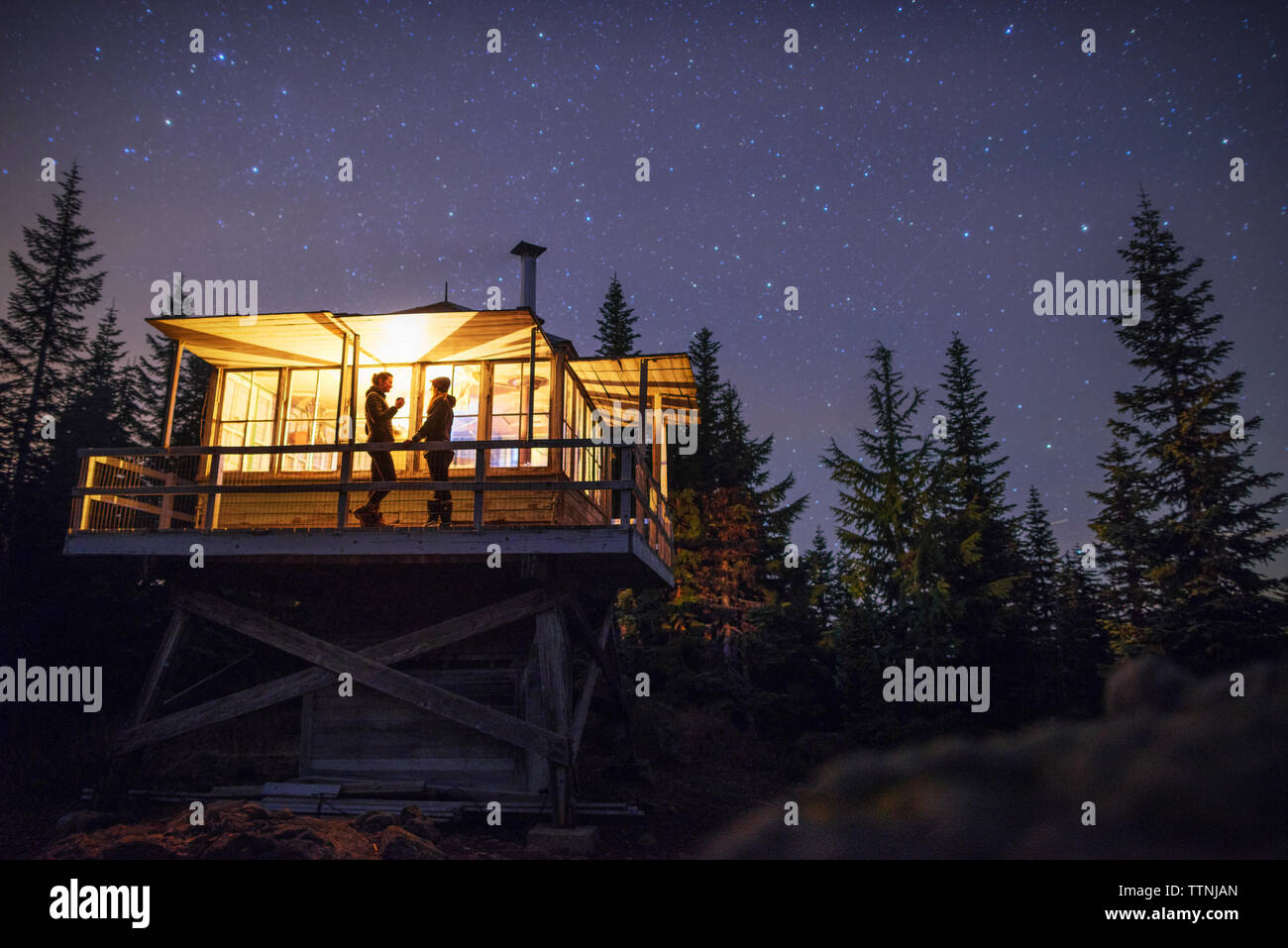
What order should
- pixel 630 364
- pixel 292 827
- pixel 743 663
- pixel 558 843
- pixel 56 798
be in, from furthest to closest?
pixel 743 663 → pixel 630 364 → pixel 56 798 → pixel 558 843 → pixel 292 827

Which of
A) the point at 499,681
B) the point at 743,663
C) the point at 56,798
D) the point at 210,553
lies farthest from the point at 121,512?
the point at 743,663

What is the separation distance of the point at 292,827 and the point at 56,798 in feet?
27.6

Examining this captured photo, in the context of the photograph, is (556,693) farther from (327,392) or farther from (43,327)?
(43,327)

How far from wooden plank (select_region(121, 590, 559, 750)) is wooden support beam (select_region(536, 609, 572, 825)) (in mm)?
340

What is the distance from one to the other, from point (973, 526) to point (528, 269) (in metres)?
24.6

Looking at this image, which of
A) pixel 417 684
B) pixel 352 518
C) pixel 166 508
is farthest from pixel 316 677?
pixel 166 508

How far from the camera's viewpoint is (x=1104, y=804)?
8.18 meters

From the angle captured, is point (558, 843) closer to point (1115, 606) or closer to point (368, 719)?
point (368, 719)

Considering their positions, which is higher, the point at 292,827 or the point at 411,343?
the point at 411,343

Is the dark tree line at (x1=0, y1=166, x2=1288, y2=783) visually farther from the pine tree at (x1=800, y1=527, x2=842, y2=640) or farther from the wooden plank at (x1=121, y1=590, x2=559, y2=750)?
the wooden plank at (x1=121, y1=590, x2=559, y2=750)

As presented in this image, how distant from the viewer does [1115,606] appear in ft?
95.1

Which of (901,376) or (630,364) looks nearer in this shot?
(630,364)
